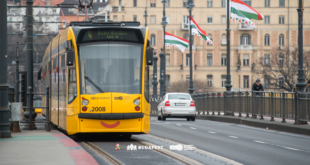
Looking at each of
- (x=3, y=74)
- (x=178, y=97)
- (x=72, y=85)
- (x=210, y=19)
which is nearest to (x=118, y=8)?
(x=210, y=19)

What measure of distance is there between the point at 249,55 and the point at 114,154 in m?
92.3

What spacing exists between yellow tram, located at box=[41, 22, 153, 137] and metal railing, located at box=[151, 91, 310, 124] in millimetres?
7005

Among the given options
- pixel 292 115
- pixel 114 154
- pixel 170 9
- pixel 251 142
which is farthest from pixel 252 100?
pixel 170 9

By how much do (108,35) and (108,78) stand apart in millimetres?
1189

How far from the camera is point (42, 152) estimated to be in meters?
10.3

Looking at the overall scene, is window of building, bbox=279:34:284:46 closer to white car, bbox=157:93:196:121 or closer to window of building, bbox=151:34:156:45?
window of building, bbox=151:34:156:45

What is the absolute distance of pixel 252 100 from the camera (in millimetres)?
23656

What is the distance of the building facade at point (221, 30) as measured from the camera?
100 m

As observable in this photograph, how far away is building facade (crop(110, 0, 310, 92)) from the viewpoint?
100 metres

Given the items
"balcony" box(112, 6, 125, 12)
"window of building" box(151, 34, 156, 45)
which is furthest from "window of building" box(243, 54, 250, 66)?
"balcony" box(112, 6, 125, 12)

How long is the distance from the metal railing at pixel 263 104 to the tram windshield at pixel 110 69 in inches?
283

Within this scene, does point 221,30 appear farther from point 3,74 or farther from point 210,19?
point 3,74

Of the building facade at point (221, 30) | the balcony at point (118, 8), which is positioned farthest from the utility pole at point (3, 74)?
the balcony at point (118, 8)

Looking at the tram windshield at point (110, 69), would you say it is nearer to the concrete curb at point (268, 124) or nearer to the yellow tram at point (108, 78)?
the yellow tram at point (108, 78)
